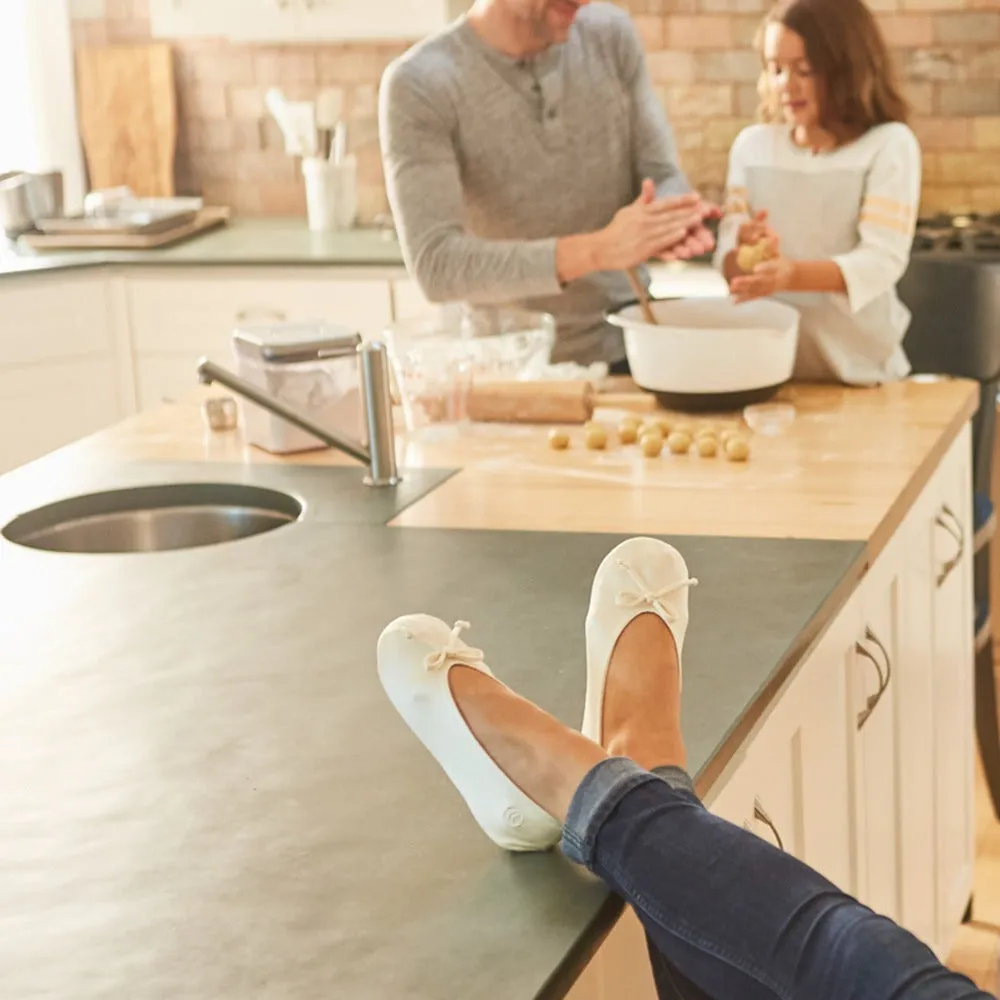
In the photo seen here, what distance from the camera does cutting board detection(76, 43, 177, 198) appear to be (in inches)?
183

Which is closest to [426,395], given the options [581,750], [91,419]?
[581,750]

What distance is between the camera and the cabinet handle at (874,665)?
1989 mm

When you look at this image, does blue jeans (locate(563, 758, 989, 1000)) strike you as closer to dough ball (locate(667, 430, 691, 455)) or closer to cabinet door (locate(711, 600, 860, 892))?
cabinet door (locate(711, 600, 860, 892))

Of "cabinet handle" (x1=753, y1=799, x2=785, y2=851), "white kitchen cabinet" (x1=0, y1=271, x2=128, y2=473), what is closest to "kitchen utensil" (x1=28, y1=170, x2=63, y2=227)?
"white kitchen cabinet" (x1=0, y1=271, x2=128, y2=473)

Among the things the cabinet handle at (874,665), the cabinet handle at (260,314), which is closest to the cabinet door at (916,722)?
the cabinet handle at (874,665)

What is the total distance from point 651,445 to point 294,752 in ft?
3.29

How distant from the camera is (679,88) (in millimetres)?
4273

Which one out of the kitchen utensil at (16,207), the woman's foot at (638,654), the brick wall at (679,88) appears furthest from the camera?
the kitchen utensil at (16,207)

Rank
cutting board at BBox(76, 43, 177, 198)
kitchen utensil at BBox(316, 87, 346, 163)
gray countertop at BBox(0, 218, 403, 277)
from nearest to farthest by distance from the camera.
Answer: gray countertop at BBox(0, 218, 403, 277) → kitchen utensil at BBox(316, 87, 346, 163) → cutting board at BBox(76, 43, 177, 198)

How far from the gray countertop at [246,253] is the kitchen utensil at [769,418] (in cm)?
159

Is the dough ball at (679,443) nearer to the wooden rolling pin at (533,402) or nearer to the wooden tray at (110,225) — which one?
the wooden rolling pin at (533,402)

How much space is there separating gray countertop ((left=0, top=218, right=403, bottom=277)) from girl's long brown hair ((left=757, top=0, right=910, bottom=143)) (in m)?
1.42

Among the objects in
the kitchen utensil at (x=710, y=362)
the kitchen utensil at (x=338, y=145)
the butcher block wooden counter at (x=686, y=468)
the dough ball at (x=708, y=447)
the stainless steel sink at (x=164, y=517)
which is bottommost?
the stainless steel sink at (x=164, y=517)

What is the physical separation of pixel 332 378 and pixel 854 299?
0.82 metres
